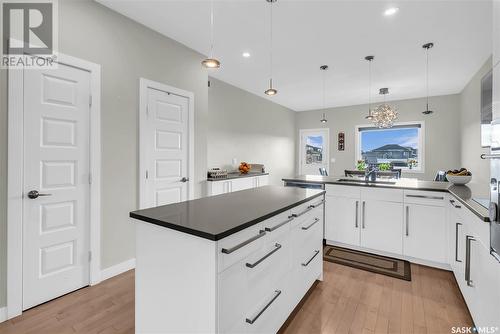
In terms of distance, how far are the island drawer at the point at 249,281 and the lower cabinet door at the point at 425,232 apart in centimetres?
196

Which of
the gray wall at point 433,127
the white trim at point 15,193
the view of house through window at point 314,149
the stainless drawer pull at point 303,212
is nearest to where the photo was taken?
the stainless drawer pull at point 303,212

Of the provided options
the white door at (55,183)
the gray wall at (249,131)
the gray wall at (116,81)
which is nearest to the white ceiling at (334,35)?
the gray wall at (116,81)

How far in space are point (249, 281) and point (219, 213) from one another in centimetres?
41

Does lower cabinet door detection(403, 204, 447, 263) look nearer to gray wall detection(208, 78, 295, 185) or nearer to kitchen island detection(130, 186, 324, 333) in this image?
kitchen island detection(130, 186, 324, 333)

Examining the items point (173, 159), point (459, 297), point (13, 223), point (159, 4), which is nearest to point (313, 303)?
point (459, 297)

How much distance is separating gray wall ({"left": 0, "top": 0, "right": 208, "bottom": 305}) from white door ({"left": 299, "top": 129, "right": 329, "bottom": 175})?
5.47 meters

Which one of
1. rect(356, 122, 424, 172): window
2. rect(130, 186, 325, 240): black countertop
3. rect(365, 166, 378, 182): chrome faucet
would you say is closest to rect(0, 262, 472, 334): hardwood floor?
rect(130, 186, 325, 240): black countertop

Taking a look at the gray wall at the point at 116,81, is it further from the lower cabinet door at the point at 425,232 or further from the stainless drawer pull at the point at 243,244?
the lower cabinet door at the point at 425,232

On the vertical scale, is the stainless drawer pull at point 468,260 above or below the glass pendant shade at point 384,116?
below

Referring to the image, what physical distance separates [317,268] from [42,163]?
261cm

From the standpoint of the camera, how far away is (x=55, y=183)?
2105 millimetres

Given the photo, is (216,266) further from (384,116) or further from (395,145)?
(395,145)

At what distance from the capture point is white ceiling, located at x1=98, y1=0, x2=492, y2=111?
245 cm

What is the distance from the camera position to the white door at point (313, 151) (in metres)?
7.29
